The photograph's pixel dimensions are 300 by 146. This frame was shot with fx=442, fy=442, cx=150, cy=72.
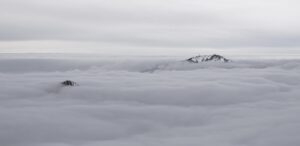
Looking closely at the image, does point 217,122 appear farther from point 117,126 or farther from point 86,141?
point 86,141

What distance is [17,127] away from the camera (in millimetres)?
49250

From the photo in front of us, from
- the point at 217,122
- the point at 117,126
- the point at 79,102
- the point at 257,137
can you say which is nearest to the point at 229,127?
the point at 217,122

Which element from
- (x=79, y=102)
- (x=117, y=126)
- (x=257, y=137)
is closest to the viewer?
(x=257, y=137)

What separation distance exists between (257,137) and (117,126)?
1956 centimetres

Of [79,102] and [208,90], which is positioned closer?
[79,102]

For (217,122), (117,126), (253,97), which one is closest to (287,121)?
(217,122)

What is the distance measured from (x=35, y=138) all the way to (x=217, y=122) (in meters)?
23.7

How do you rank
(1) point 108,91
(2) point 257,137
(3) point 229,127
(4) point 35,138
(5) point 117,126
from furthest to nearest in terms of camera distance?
(1) point 108,91, (5) point 117,126, (3) point 229,127, (4) point 35,138, (2) point 257,137

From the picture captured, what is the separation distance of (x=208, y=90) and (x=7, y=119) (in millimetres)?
54804

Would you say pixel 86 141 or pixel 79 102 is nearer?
pixel 86 141

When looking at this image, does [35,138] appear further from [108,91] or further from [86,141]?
[108,91]

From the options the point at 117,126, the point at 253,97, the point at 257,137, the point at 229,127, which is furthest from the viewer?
the point at 253,97

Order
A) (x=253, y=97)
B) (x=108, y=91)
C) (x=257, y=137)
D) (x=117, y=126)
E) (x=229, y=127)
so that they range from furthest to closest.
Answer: (x=108, y=91) < (x=253, y=97) < (x=117, y=126) < (x=229, y=127) < (x=257, y=137)

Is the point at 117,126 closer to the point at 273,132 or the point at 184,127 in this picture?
the point at 184,127
